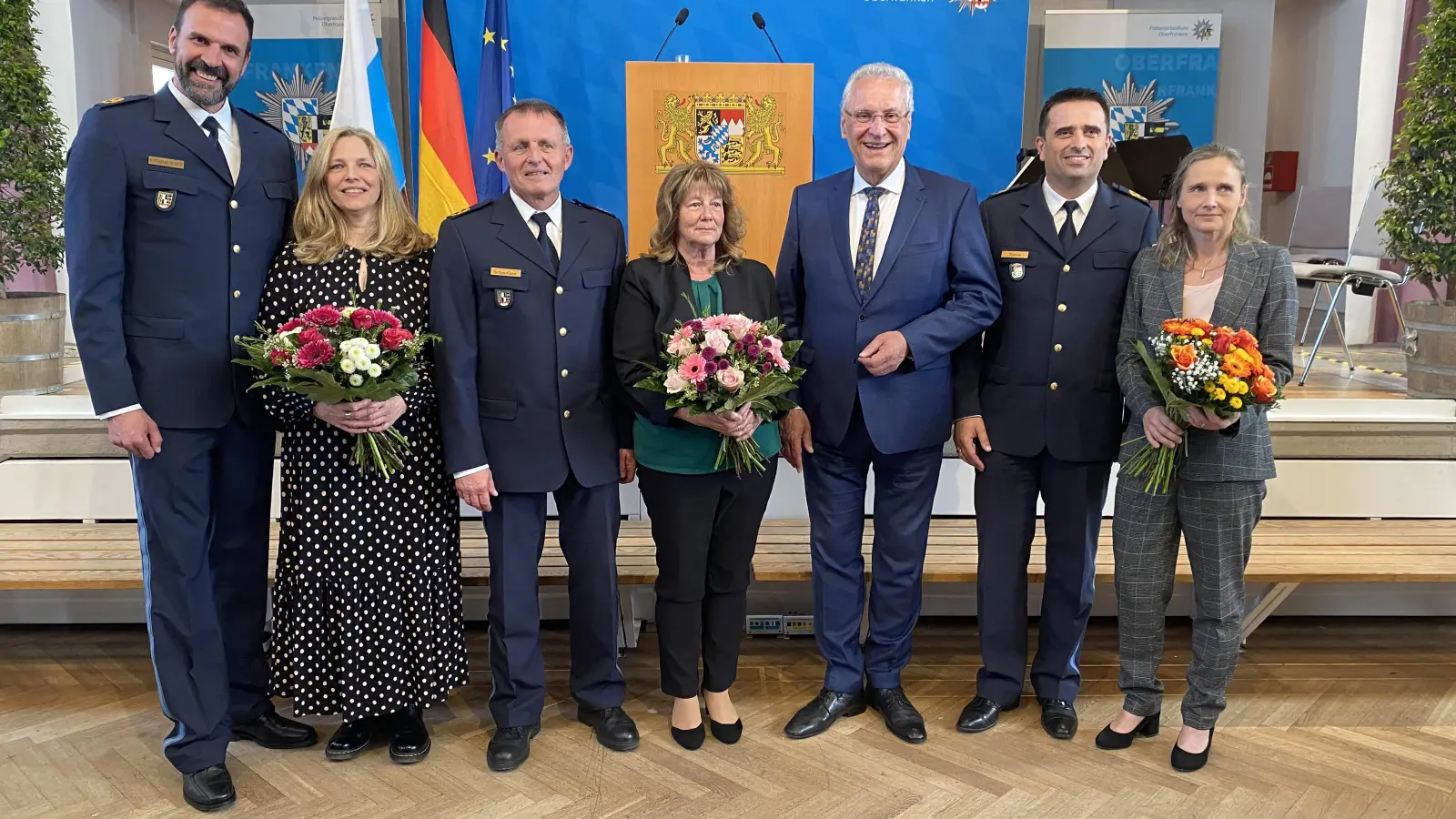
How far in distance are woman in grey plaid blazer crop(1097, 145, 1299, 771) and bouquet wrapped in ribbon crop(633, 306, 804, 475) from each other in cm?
99

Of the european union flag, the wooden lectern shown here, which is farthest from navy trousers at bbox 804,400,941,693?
the european union flag

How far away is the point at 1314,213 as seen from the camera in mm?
8227

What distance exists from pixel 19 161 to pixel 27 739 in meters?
3.03

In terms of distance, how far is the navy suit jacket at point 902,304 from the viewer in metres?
2.96

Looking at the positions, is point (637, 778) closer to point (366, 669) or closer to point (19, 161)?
point (366, 669)

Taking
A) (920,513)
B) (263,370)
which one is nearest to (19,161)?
(263,370)

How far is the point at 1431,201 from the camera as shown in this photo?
16.5ft

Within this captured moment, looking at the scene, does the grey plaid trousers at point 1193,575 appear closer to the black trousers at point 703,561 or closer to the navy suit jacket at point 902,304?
the navy suit jacket at point 902,304

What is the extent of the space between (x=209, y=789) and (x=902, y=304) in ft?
7.39

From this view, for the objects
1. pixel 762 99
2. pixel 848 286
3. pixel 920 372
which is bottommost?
pixel 920 372

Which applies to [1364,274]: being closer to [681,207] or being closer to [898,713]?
[898,713]

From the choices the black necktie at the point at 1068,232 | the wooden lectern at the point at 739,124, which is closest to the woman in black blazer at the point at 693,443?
the black necktie at the point at 1068,232

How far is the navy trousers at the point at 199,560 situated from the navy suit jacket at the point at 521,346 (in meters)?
0.60

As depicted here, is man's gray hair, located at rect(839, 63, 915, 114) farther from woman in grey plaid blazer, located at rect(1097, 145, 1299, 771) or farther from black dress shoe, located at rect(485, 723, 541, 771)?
black dress shoe, located at rect(485, 723, 541, 771)
